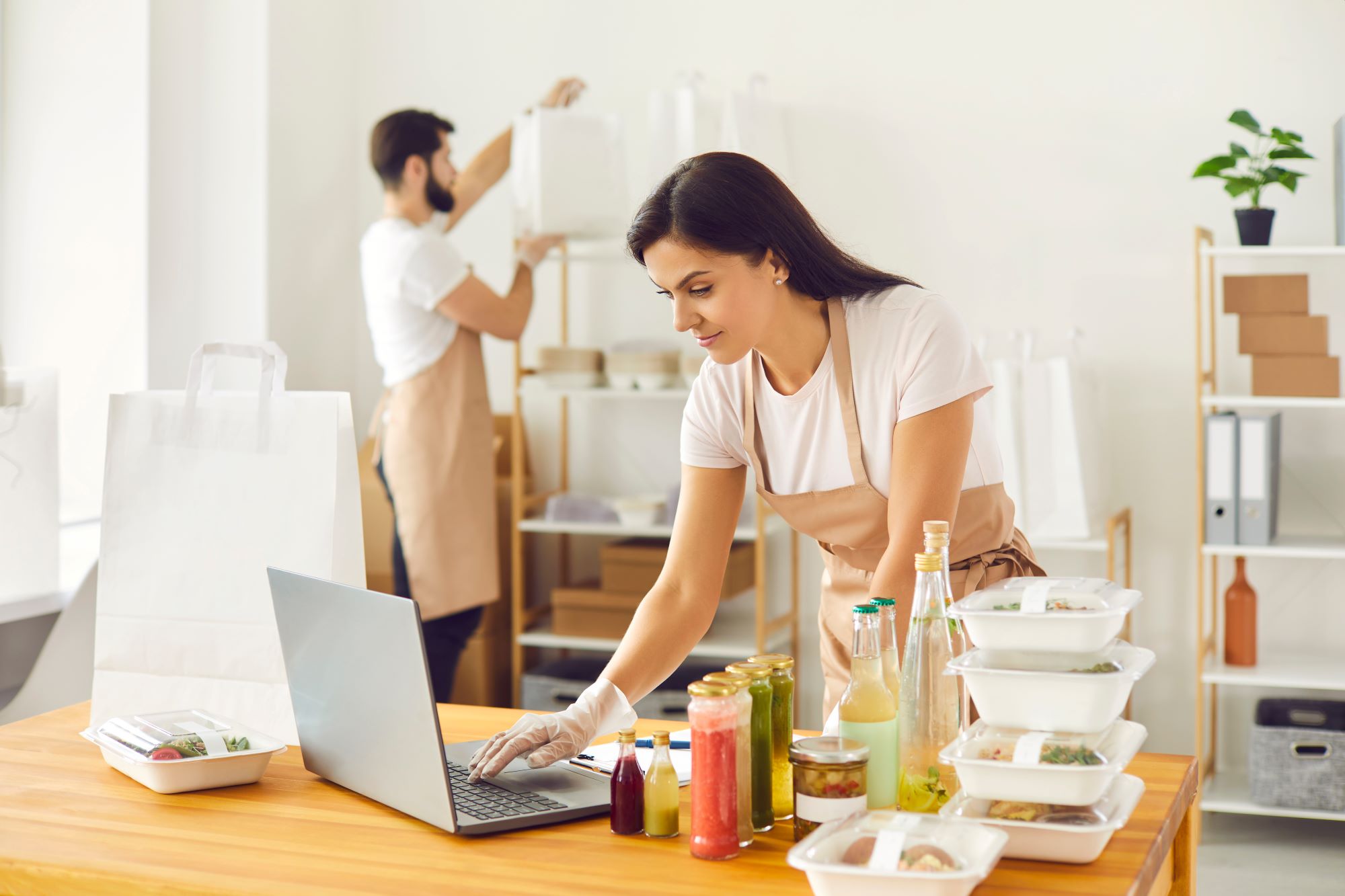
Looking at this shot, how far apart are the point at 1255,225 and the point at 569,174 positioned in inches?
66.4

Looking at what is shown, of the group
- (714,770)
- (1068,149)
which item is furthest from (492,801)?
(1068,149)

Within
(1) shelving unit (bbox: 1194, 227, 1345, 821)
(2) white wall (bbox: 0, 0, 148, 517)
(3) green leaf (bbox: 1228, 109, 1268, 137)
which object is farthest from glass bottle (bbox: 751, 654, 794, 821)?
(2) white wall (bbox: 0, 0, 148, 517)

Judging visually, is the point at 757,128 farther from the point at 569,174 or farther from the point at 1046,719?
the point at 1046,719

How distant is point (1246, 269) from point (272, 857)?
3004 mm

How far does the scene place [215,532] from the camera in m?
1.56

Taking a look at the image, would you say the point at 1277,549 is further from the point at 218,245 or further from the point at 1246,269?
the point at 218,245

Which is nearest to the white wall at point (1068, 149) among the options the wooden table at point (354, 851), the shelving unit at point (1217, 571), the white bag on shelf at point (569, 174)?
the shelving unit at point (1217, 571)

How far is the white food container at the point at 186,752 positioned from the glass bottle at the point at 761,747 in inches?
21.7

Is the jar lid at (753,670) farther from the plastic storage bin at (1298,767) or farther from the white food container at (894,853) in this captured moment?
the plastic storage bin at (1298,767)

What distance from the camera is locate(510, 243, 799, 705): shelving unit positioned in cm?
349

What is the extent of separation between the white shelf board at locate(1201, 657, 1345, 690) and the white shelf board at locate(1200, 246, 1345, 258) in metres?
1.00

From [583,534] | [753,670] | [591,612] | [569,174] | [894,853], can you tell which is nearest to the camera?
[894,853]

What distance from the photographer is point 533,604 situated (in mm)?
4016

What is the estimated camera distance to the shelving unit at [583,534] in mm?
3488
